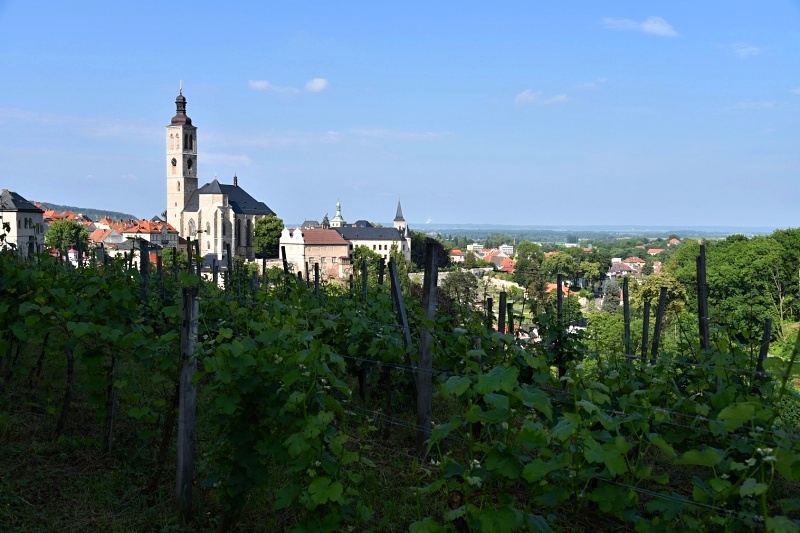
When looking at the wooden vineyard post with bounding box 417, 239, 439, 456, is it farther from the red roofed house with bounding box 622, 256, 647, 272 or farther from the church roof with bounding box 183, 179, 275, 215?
the red roofed house with bounding box 622, 256, 647, 272

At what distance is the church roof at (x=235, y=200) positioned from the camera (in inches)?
3600

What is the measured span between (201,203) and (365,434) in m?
89.7

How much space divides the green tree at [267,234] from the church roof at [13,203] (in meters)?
41.4

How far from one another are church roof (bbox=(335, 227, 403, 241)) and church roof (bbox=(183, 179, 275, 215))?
17.2 meters

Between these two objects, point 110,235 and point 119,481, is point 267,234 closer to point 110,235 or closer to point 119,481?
point 110,235

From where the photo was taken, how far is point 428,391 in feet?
16.9

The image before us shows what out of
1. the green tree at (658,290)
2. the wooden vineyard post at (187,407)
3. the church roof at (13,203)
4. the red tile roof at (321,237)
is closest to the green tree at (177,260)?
the wooden vineyard post at (187,407)

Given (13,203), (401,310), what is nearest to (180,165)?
(13,203)

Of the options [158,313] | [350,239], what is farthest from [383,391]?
[350,239]

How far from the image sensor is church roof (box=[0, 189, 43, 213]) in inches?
1949

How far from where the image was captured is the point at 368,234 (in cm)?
11550

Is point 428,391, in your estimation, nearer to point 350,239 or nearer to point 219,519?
point 219,519

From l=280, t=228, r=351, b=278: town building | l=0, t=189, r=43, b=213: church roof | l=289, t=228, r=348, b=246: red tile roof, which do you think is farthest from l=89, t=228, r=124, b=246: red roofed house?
l=0, t=189, r=43, b=213: church roof

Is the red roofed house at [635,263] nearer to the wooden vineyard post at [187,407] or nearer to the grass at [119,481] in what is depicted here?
the grass at [119,481]
